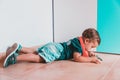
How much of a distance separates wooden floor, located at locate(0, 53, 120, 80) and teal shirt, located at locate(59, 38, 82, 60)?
67 millimetres

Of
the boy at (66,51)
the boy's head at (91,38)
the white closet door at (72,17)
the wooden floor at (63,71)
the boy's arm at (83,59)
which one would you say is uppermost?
the white closet door at (72,17)

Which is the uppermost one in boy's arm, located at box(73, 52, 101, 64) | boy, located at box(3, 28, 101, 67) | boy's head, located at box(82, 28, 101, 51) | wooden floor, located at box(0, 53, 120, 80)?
boy's head, located at box(82, 28, 101, 51)

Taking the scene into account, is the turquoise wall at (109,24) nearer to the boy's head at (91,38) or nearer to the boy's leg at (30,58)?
the boy's head at (91,38)

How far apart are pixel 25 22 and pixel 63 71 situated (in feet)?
1.60

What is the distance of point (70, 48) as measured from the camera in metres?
1.30

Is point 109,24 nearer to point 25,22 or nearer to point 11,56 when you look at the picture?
point 25,22

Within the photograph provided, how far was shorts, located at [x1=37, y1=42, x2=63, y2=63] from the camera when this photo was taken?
1228 mm

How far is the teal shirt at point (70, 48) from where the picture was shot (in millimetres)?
1275

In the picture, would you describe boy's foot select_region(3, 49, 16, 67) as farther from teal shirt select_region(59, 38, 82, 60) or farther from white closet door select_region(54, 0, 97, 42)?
white closet door select_region(54, 0, 97, 42)

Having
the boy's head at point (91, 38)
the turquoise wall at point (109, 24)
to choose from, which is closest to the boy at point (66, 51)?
the boy's head at point (91, 38)

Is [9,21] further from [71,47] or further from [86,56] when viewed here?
[86,56]

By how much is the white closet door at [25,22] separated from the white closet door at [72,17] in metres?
0.06

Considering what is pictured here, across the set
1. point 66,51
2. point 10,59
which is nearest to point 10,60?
point 10,59

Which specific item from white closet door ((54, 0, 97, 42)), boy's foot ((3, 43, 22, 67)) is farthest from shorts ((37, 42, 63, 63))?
white closet door ((54, 0, 97, 42))
